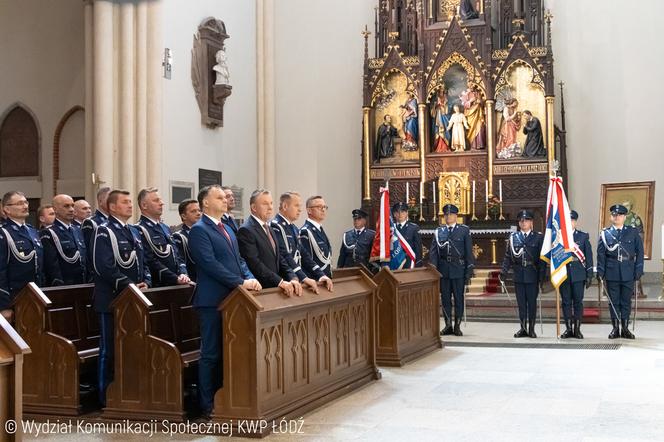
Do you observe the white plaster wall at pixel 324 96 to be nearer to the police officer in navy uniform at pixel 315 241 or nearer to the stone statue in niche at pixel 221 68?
the stone statue in niche at pixel 221 68

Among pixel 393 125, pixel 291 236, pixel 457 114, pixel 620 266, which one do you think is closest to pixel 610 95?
pixel 457 114

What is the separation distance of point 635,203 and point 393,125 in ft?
14.8

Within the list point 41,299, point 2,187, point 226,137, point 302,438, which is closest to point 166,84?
point 226,137

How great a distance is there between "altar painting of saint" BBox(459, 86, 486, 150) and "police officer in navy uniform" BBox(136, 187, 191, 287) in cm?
898

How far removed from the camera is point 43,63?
14172 mm

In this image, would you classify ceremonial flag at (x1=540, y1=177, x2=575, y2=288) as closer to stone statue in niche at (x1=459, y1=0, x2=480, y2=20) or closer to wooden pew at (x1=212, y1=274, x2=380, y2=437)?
wooden pew at (x1=212, y1=274, x2=380, y2=437)

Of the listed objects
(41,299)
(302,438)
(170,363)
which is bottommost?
(302,438)

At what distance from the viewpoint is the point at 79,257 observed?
7.67 metres

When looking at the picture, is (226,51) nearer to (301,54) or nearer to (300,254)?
(301,54)

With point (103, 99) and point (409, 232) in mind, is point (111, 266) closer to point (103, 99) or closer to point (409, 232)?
point (409, 232)

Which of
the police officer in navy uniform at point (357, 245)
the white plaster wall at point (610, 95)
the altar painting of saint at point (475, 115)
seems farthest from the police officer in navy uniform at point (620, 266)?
the white plaster wall at point (610, 95)

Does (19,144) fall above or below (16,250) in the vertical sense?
above

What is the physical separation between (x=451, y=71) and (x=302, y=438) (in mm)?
11031

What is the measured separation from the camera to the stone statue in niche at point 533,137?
1452 cm
